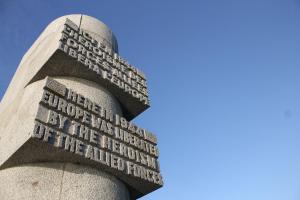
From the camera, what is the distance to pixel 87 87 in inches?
271

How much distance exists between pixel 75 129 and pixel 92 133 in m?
0.36

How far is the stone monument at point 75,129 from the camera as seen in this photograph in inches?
197

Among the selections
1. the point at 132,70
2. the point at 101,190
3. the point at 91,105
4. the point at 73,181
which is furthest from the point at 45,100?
the point at 132,70

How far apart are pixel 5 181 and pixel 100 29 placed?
497cm

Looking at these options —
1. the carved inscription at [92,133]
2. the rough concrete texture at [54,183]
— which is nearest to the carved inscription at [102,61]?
the carved inscription at [92,133]

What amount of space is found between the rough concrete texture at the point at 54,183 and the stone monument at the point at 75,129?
1 cm

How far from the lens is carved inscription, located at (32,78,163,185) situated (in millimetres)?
5168

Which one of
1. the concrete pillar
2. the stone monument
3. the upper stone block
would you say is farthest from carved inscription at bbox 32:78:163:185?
the upper stone block

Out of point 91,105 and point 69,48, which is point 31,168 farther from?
point 69,48

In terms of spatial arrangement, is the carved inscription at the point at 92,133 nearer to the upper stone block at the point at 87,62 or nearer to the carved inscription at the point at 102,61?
the upper stone block at the point at 87,62

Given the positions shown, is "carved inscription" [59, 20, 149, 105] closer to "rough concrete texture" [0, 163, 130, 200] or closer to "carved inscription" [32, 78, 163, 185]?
"carved inscription" [32, 78, 163, 185]

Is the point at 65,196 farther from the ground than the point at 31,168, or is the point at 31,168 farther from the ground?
the point at 31,168

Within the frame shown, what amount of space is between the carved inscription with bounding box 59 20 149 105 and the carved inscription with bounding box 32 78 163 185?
1116mm

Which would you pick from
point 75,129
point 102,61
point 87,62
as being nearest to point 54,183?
point 75,129
